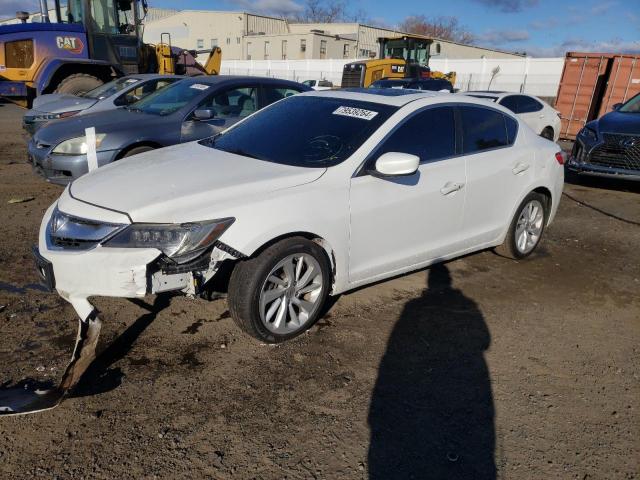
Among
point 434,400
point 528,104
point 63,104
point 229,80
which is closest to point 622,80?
point 528,104

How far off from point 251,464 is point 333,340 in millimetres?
1253

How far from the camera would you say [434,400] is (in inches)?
115

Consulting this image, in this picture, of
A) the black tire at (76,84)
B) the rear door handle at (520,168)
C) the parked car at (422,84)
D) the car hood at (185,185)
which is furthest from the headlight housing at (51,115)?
the parked car at (422,84)

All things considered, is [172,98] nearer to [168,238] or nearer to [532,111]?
[168,238]

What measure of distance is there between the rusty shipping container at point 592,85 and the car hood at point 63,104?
45.0ft

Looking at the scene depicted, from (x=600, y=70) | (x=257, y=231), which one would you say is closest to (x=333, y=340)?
(x=257, y=231)

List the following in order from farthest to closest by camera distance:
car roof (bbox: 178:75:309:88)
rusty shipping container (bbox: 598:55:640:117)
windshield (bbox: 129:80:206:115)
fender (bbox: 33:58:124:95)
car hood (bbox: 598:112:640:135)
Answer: rusty shipping container (bbox: 598:55:640:117), fender (bbox: 33:58:124:95), car hood (bbox: 598:112:640:135), car roof (bbox: 178:75:309:88), windshield (bbox: 129:80:206:115)

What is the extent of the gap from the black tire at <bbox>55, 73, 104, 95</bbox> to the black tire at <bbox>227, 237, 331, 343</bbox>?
34.1 feet

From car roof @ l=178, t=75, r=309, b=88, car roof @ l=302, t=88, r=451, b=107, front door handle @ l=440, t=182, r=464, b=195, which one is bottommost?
front door handle @ l=440, t=182, r=464, b=195

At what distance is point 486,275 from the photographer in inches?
190

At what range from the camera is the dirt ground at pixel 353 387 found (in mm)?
2424

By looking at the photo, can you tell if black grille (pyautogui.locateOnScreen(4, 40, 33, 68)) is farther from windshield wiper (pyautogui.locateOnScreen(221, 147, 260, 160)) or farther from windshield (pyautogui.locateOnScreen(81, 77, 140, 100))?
windshield wiper (pyautogui.locateOnScreen(221, 147, 260, 160))

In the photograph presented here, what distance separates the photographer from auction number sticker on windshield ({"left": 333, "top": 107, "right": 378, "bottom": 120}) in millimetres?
3807

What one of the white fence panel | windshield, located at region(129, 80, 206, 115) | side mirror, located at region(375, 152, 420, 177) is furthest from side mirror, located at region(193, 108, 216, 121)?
the white fence panel
